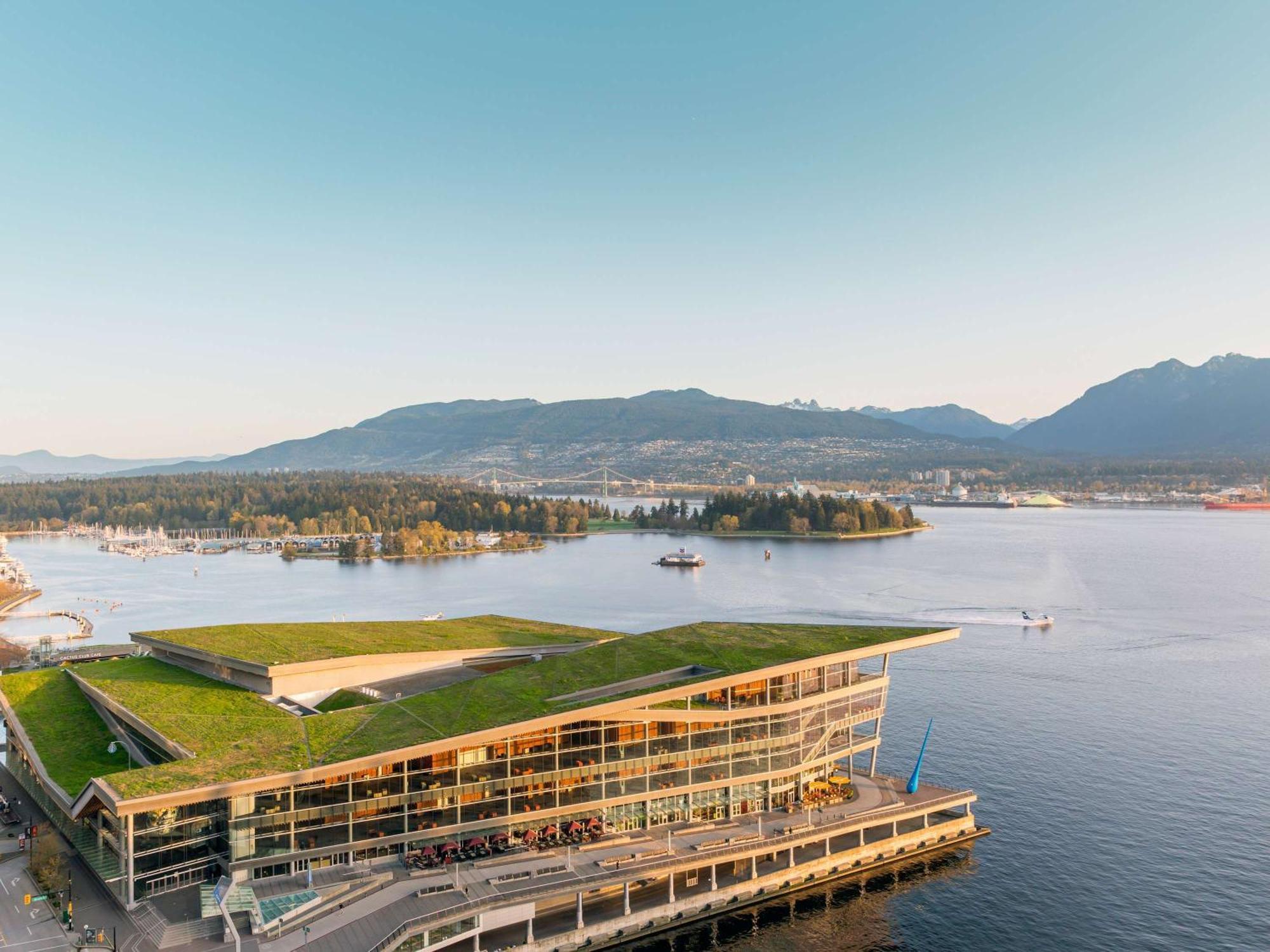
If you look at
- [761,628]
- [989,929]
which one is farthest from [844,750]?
[989,929]

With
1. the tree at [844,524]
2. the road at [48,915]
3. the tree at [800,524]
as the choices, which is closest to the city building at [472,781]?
the road at [48,915]

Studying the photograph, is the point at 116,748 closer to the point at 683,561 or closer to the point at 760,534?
the point at 683,561

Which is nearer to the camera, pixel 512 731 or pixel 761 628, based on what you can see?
pixel 512 731

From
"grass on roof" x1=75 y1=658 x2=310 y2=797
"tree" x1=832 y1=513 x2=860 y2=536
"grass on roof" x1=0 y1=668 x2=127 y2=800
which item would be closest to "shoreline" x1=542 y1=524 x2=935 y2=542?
"tree" x1=832 y1=513 x2=860 y2=536

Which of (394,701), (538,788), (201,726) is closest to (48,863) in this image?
(201,726)

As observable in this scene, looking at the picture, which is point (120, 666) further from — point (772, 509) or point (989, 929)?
point (772, 509)

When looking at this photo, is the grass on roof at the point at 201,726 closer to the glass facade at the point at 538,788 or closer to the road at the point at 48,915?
the glass facade at the point at 538,788
